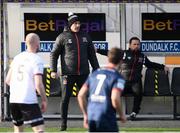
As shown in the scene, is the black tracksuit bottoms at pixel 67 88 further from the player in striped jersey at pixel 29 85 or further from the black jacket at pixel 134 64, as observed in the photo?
the player in striped jersey at pixel 29 85

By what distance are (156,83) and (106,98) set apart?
6.57 meters

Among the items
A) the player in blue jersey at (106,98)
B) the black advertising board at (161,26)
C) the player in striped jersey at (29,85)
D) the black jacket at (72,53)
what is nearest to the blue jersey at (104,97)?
the player in blue jersey at (106,98)

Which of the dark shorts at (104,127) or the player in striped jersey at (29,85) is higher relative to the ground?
the player in striped jersey at (29,85)

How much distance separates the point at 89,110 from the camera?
7473mm

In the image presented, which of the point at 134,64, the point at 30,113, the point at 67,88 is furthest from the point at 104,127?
the point at 134,64

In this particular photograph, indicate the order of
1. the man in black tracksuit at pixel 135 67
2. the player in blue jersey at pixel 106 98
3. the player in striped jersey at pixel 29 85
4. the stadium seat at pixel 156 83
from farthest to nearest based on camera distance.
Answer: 1. the stadium seat at pixel 156 83
2. the man in black tracksuit at pixel 135 67
3. the player in striped jersey at pixel 29 85
4. the player in blue jersey at pixel 106 98

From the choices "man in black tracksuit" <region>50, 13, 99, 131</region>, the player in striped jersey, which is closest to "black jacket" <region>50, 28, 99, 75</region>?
"man in black tracksuit" <region>50, 13, 99, 131</region>

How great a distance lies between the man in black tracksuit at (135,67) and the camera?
13.1 meters

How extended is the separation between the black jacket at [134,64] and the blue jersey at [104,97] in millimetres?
5710

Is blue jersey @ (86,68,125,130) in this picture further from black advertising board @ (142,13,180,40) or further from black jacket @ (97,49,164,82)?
black advertising board @ (142,13,180,40)

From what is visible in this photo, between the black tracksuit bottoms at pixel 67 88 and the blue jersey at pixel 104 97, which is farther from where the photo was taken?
the black tracksuit bottoms at pixel 67 88

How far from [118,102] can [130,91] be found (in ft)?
20.2

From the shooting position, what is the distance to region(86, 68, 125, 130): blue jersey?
24.1ft

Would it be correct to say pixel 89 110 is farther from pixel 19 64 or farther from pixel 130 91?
pixel 130 91
